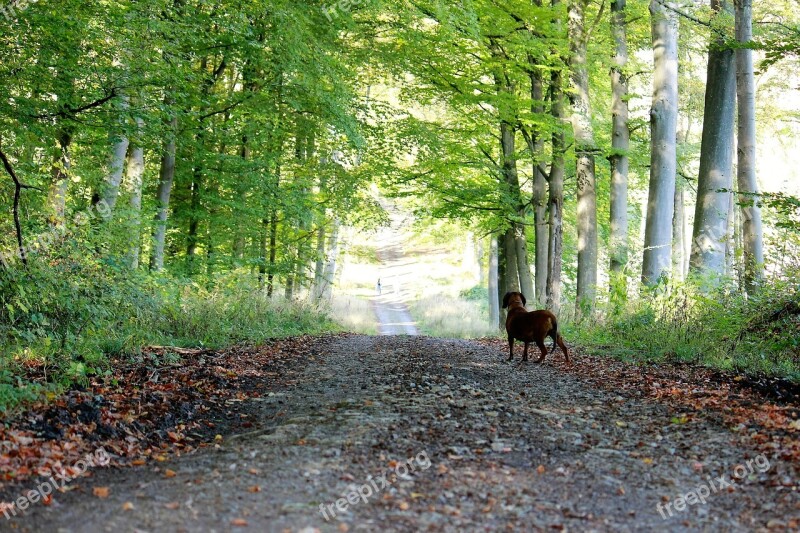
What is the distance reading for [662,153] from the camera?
15.1 metres

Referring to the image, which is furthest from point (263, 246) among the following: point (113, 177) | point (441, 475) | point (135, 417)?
point (441, 475)

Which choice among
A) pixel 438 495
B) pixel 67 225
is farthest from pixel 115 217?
pixel 438 495

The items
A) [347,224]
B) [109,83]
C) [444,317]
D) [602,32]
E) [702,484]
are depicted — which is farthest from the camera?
[444,317]

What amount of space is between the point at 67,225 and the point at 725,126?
11.7 meters

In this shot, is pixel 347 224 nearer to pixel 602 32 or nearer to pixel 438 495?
pixel 602 32

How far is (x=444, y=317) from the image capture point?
3419 centimetres

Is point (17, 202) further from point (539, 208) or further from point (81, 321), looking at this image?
point (539, 208)
